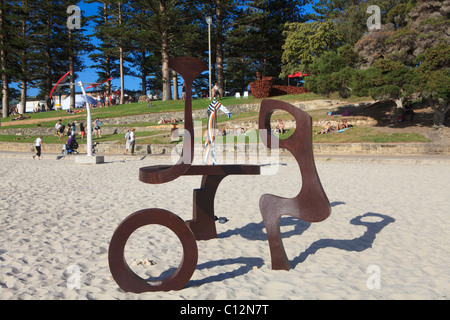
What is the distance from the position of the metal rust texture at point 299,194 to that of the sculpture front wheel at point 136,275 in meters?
0.94

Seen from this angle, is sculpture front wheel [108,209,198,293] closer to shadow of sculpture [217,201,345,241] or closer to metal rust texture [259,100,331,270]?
metal rust texture [259,100,331,270]

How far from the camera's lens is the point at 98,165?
13.4m

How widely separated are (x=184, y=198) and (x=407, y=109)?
16.1 metres

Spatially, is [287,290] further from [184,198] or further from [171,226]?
[184,198]

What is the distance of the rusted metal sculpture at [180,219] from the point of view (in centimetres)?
293

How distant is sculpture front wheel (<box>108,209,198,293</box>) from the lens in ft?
9.46

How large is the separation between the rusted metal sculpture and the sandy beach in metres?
0.15

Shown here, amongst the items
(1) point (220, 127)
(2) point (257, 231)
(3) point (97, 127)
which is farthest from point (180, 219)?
(3) point (97, 127)

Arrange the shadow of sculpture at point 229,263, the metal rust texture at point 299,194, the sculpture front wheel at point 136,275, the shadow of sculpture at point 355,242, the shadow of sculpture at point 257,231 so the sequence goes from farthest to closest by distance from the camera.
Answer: the shadow of sculpture at point 257,231, the shadow of sculpture at point 355,242, the metal rust texture at point 299,194, the shadow of sculpture at point 229,263, the sculpture front wheel at point 136,275

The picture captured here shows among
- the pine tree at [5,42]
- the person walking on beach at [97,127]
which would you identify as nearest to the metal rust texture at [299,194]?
the person walking on beach at [97,127]

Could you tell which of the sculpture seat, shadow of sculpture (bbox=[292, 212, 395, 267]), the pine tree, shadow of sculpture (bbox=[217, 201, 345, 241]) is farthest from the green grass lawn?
the sculpture seat

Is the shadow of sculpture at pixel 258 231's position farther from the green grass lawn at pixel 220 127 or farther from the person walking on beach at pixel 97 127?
the person walking on beach at pixel 97 127

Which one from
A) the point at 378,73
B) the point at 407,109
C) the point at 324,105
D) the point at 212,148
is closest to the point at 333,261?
the point at 212,148

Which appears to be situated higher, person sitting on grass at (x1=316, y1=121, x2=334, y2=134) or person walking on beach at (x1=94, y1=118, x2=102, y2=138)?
person walking on beach at (x1=94, y1=118, x2=102, y2=138)
